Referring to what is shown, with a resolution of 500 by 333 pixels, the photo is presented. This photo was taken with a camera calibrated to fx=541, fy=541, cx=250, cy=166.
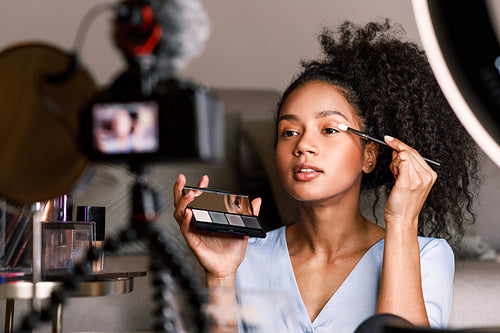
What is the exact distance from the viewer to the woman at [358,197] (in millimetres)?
1051

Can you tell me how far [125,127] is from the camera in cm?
41

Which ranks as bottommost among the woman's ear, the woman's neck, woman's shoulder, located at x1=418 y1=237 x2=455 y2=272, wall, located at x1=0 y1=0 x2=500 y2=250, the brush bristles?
woman's shoulder, located at x1=418 y1=237 x2=455 y2=272

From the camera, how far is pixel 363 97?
50.9 inches

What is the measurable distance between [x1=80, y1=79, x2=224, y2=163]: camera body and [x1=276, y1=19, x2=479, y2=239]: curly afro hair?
2.94ft

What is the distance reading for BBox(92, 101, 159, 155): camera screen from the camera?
16.0 inches

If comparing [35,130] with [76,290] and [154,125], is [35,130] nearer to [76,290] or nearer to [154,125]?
[154,125]

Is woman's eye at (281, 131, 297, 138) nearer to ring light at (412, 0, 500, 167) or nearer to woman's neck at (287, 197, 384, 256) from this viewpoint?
woman's neck at (287, 197, 384, 256)

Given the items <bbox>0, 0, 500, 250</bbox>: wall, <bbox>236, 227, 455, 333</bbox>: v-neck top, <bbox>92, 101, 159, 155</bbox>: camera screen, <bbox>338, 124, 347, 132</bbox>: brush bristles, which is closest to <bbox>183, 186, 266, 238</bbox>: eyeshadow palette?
<bbox>236, 227, 455, 333</bbox>: v-neck top

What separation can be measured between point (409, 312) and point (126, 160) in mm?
748

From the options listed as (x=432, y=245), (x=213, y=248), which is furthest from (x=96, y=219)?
(x=432, y=245)

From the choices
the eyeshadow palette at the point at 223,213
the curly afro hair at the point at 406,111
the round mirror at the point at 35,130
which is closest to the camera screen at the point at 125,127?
the round mirror at the point at 35,130

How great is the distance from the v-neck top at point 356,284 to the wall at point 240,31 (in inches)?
29.4

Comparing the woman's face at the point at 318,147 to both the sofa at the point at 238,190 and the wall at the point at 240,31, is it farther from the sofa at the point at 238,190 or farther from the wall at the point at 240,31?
the wall at the point at 240,31

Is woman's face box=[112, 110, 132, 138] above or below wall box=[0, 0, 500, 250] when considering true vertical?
below
